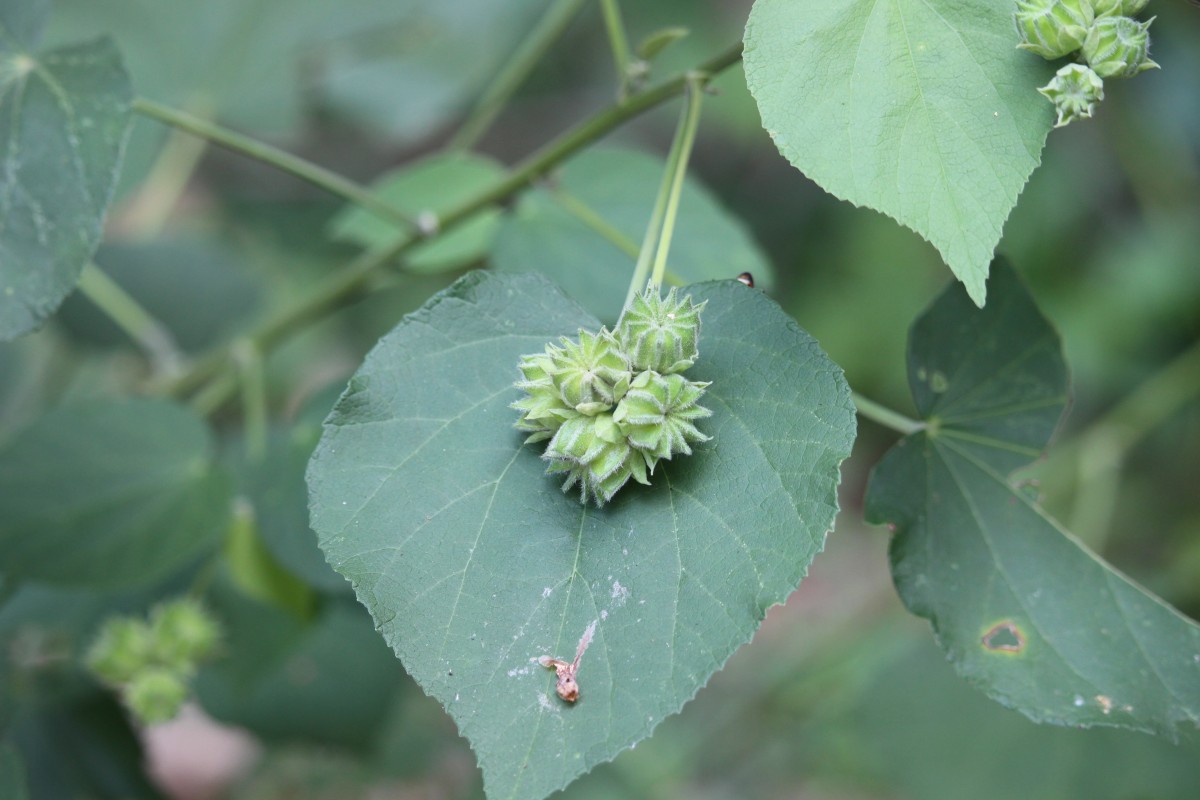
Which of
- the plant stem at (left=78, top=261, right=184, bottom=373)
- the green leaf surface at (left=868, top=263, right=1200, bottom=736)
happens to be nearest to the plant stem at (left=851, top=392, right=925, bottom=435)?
the green leaf surface at (left=868, top=263, right=1200, bottom=736)

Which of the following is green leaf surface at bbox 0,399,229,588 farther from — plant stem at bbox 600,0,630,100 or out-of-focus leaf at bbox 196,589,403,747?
plant stem at bbox 600,0,630,100

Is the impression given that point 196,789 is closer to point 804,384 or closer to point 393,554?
point 393,554

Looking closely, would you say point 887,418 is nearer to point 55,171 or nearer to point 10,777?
point 55,171

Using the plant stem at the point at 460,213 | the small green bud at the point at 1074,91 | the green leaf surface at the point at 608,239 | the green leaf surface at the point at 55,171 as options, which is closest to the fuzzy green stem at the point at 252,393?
the plant stem at the point at 460,213

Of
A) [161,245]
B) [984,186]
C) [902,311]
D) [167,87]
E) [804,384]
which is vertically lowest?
[902,311]

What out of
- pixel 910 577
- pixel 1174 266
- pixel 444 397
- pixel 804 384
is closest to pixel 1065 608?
pixel 910 577

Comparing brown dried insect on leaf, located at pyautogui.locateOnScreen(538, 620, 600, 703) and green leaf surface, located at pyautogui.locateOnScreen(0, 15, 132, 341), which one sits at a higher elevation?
green leaf surface, located at pyautogui.locateOnScreen(0, 15, 132, 341)
